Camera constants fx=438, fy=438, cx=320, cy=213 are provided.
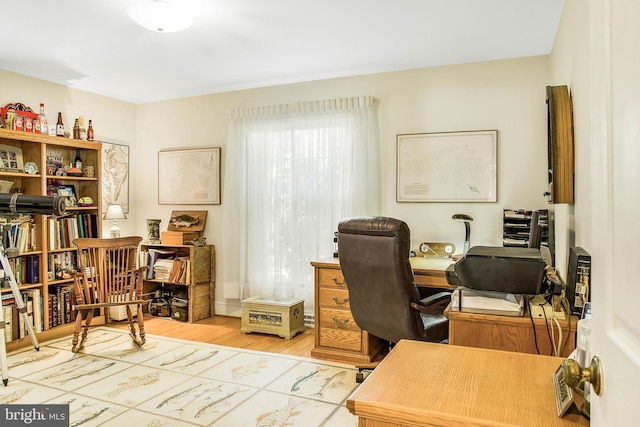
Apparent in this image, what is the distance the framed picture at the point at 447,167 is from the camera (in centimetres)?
362

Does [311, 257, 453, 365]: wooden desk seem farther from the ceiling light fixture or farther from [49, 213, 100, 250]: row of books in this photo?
[49, 213, 100, 250]: row of books

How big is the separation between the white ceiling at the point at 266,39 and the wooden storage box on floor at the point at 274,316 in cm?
212

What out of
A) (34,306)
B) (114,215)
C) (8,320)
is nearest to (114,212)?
(114,215)


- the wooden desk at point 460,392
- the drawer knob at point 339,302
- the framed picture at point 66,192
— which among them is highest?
the framed picture at point 66,192

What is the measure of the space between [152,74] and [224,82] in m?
0.68

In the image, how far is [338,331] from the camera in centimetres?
337

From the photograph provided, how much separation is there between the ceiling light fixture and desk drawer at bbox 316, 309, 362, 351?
2.25 m

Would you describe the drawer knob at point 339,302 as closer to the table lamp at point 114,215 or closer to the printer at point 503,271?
the printer at point 503,271

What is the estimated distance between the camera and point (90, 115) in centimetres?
464

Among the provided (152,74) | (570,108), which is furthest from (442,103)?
(152,74)

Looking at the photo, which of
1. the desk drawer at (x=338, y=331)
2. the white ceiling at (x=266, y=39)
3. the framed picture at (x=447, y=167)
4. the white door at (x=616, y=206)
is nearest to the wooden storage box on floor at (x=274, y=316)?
the desk drawer at (x=338, y=331)

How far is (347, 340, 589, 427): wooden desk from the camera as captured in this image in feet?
2.93

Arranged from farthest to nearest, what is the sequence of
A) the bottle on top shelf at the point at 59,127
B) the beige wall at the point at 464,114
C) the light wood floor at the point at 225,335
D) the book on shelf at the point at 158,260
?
the book on shelf at the point at 158,260
the bottle on top shelf at the point at 59,127
the light wood floor at the point at 225,335
the beige wall at the point at 464,114

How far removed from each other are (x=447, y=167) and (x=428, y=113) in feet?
1.67
